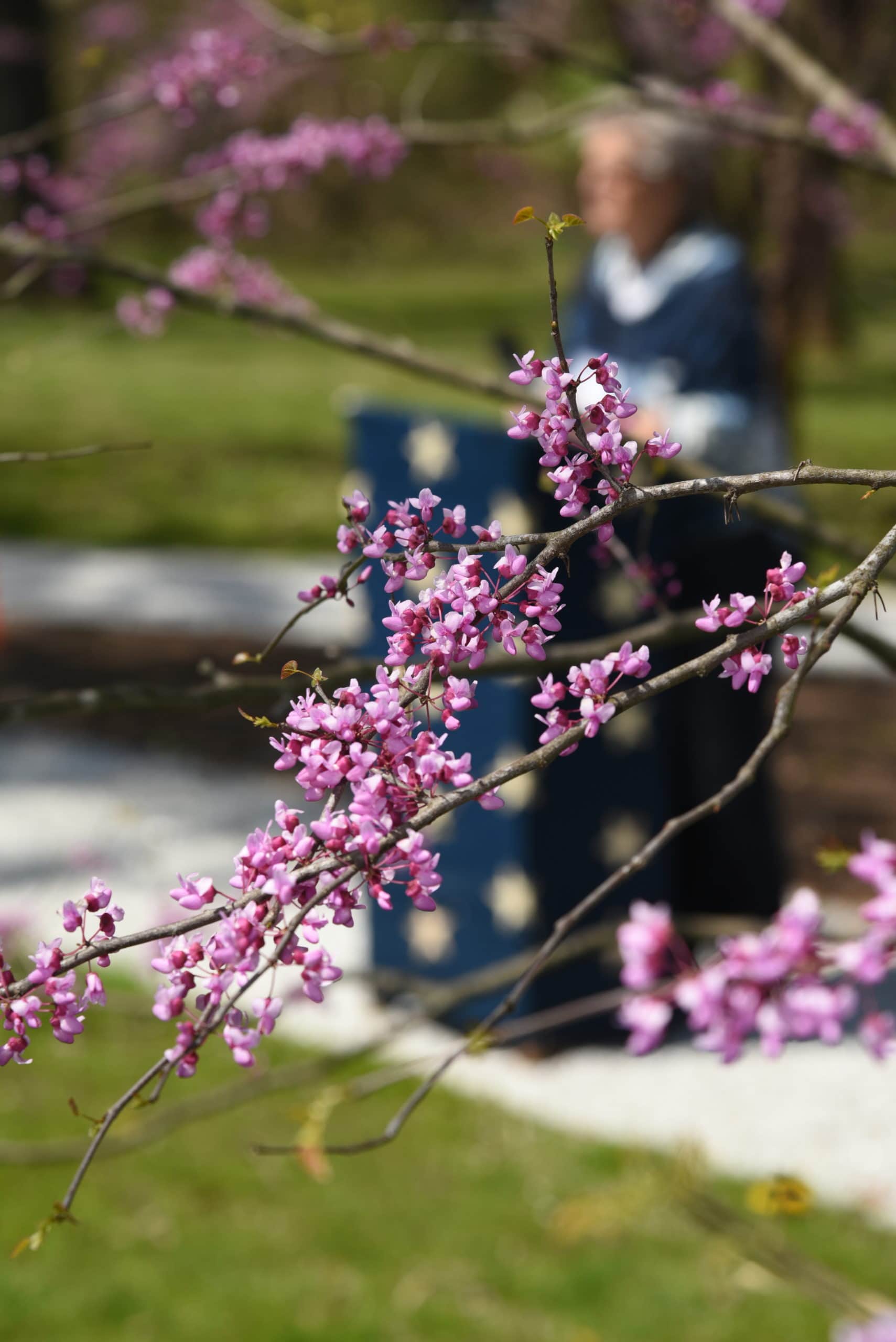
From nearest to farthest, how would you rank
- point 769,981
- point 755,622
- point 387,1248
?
point 769,981 → point 755,622 → point 387,1248

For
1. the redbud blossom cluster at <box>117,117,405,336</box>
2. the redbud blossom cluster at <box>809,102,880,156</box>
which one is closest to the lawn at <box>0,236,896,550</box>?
the redbud blossom cluster at <box>117,117,405,336</box>

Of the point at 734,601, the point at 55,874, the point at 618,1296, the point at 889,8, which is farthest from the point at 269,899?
the point at 889,8

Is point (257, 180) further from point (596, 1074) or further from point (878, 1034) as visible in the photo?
point (596, 1074)

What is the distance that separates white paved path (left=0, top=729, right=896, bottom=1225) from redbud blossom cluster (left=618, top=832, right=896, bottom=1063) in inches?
109

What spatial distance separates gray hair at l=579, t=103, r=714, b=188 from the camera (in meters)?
4.22

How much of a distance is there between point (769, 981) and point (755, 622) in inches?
15.5

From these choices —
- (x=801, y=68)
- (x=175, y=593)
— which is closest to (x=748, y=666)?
(x=801, y=68)

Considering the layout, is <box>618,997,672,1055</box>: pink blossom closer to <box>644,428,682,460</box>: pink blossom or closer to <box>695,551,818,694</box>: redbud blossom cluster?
<box>695,551,818,694</box>: redbud blossom cluster

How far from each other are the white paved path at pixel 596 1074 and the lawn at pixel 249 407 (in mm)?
2483

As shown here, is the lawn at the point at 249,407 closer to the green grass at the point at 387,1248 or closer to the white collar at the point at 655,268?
the white collar at the point at 655,268

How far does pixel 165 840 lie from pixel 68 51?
88.7 ft

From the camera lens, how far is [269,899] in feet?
3.46

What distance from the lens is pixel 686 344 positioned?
4.29m

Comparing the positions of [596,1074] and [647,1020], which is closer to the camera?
[647,1020]
